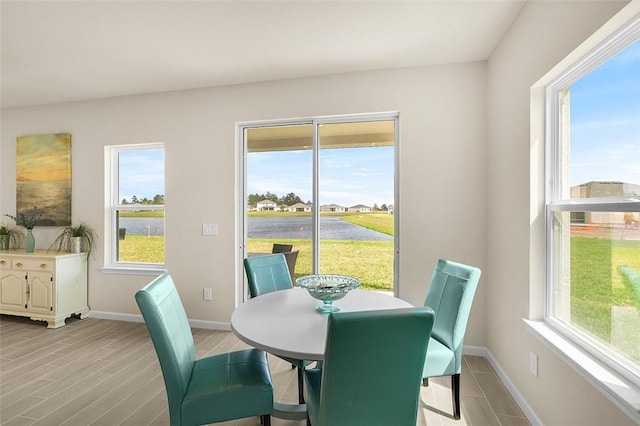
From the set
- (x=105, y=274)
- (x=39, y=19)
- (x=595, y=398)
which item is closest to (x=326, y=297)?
(x=595, y=398)

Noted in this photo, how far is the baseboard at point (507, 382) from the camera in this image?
6.19ft

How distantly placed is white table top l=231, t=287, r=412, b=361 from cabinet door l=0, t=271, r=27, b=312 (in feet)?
11.4

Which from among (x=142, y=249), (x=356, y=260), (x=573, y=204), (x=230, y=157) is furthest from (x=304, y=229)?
(x=573, y=204)

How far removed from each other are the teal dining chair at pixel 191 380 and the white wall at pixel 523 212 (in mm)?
1505

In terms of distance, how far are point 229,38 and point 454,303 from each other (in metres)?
2.52

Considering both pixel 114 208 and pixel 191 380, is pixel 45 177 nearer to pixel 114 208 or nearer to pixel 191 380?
pixel 114 208

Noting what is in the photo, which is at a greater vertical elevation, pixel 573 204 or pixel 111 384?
pixel 573 204

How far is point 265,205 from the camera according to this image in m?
3.44

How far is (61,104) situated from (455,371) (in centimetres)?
514

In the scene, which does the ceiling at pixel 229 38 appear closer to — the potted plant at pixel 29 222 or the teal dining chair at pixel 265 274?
the potted plant at pixel 29 222

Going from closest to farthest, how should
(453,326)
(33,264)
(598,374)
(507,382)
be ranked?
1. (598,374)
2. (453,326)
3. (507,382)
4. (33,264)

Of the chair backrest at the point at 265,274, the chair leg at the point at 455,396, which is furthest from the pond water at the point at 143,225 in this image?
the chair leg at the point at 455,396

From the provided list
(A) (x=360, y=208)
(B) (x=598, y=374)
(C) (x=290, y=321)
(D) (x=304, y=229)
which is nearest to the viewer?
(B) (x=598, y=374)

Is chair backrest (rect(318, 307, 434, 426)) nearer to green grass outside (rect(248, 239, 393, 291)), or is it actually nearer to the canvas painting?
green grass outside (rect(248, 239, 393, 291))
